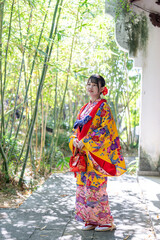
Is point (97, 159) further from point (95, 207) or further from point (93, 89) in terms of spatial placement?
point (93, 89)

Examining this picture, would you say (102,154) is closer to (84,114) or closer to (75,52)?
(84,114)

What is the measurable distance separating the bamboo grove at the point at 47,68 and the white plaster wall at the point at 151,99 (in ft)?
2.39

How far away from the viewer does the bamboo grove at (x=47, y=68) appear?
13.4 feet

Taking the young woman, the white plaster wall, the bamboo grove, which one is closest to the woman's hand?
the young woman

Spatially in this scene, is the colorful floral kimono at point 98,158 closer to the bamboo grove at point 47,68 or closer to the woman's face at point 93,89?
the woman's face at point 93,89

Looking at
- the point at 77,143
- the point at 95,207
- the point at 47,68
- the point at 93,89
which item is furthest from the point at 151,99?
the point at 95,207

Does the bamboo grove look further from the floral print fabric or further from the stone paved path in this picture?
the floral print fabric

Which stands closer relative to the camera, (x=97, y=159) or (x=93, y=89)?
(x=97, y=159)

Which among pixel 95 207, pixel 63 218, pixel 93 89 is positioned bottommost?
pixel 63 218

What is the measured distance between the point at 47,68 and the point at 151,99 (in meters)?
1.80

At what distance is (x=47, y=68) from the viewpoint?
13.9 feet

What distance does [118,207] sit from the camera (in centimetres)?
354

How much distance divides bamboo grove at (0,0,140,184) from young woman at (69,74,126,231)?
1179 mm

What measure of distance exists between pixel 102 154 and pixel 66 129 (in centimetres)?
666
